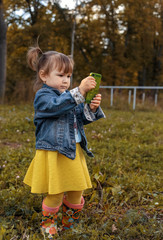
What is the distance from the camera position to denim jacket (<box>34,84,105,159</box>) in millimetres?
2010

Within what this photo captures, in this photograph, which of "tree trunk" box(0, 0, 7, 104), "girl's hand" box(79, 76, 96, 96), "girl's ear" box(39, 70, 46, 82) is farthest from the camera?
"tree trunk" box(0, 0, 7, 104)

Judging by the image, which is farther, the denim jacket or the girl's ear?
the girl's ear

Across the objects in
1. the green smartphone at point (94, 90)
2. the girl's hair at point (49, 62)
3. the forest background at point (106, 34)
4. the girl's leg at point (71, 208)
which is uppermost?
the forest background at point (106, 34)

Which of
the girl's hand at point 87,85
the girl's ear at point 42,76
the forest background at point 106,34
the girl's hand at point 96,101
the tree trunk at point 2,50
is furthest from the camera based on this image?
the forest background at point 106,34

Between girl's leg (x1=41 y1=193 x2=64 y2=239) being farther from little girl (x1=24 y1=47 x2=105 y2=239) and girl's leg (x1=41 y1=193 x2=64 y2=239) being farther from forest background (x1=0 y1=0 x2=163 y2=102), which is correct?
forest background (x1=0 y1=0 x2=163 y2=102)

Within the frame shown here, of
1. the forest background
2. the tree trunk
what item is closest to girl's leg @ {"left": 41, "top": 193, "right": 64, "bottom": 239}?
the tree trunk

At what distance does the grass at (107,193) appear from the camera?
7.53 ft

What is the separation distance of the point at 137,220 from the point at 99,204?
0.49 meters

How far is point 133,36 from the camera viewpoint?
73.3 feet

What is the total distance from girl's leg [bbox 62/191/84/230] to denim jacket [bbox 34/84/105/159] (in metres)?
0.43

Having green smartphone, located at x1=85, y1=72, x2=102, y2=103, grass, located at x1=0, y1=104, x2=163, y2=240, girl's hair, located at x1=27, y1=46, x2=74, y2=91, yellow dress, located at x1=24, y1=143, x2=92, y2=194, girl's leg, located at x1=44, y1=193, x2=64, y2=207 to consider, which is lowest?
grass, located at x1=0, y1=104, x2=163, y2=240

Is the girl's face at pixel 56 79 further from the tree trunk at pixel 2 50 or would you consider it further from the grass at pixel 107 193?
the tree trunk at pixel 2 50

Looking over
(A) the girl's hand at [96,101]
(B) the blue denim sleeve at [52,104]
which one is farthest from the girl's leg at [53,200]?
(A) the girl's hand at [96,101]

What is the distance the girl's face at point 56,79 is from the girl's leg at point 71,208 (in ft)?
3.08
